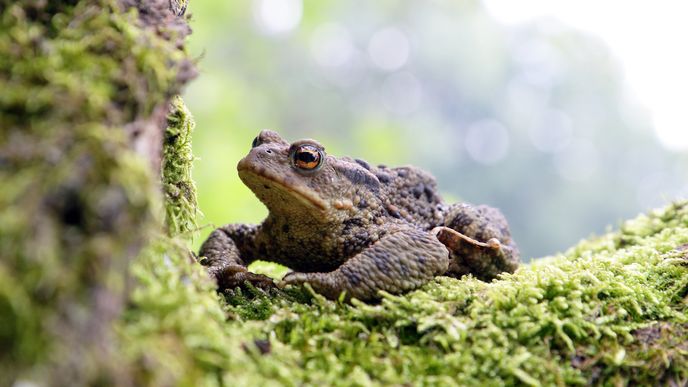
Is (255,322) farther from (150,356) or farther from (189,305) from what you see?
(150,356)

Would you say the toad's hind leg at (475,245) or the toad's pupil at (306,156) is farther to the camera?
the toad's hind leg at (475,245)

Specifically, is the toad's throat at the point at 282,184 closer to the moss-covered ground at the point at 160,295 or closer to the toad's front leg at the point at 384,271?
the moss-covered ground at the point at 160,295

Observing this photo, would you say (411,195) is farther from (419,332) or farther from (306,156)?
(419,332)

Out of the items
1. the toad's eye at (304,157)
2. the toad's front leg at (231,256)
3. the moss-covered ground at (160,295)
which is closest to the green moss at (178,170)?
the moss-covered ground at (160,295)

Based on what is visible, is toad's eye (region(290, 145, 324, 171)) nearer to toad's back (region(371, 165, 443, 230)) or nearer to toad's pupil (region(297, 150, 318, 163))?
toad's pupil (region(297, 150, 318, 163))

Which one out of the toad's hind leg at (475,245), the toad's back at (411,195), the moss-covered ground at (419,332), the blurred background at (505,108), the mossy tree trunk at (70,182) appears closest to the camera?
the mossy tree trunk at (70,182)

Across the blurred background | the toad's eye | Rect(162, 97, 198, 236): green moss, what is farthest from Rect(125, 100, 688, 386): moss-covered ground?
the blurred background
